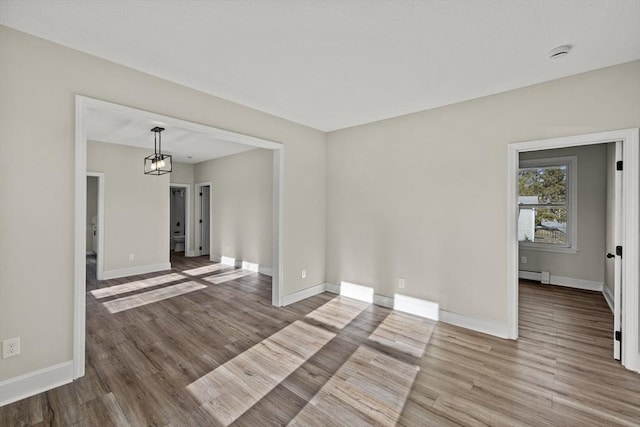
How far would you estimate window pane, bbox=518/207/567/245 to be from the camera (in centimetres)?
525

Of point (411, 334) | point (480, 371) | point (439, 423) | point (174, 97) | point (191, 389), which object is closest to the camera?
point (439, 423)

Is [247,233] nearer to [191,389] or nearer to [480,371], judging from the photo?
[191,389]

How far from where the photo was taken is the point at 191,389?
2.26 metres

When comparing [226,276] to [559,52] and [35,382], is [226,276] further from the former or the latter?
[559,52]

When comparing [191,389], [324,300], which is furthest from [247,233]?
[191,389]

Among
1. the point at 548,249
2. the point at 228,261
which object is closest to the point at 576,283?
the point at 548,249

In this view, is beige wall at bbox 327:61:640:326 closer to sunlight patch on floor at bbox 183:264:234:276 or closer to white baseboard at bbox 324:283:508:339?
white baseboard at bbox 324:283:508:339

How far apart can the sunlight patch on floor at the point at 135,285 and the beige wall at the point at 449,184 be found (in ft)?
11.0

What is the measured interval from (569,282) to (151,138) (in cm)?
795

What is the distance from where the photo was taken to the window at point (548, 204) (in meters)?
5.12

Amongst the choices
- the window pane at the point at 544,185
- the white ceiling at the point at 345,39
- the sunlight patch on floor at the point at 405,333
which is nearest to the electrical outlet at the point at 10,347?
the white ceiling at the point at 345,39

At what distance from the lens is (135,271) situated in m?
5.96

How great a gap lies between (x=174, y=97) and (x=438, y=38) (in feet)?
8.14

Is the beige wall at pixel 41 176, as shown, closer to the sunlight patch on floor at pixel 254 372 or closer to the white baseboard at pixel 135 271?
the sunlight patch on floor at pixel 254 372
